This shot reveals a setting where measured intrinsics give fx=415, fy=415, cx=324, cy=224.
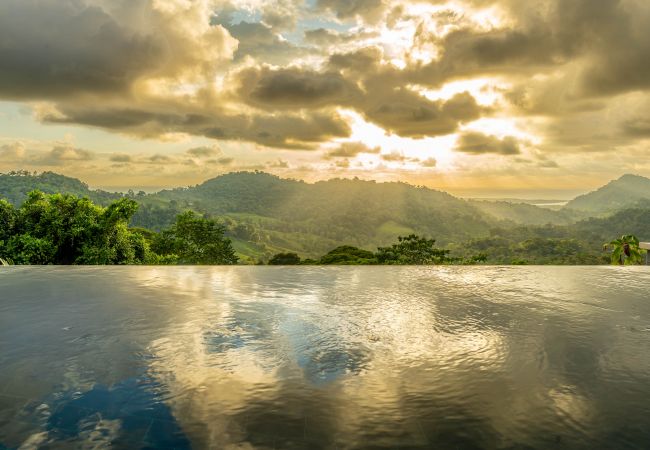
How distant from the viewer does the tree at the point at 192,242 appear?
3145 cm

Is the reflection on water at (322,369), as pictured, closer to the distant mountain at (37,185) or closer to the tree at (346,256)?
the tree at (346,256)

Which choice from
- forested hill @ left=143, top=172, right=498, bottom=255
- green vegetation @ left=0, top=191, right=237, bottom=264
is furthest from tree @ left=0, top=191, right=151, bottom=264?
forested hill @ left=143, top=172, right=498, bottom=255

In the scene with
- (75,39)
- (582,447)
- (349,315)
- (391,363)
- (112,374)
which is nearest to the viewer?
(582,447)

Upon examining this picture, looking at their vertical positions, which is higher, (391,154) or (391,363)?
(391,154)

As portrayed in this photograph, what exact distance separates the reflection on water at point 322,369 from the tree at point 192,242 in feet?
91.3

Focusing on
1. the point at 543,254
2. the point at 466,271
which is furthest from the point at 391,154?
the point at 466,271

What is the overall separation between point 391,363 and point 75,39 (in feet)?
63.5

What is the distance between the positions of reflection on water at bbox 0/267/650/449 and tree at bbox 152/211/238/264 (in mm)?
27817

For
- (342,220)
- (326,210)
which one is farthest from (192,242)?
(326,210)

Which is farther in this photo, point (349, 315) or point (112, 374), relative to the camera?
point (349, 315)

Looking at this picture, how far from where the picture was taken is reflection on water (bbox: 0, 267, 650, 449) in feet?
5.55

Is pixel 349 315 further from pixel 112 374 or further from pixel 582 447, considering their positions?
pixel 582 447

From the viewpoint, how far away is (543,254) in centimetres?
6272

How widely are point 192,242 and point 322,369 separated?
3155cm
